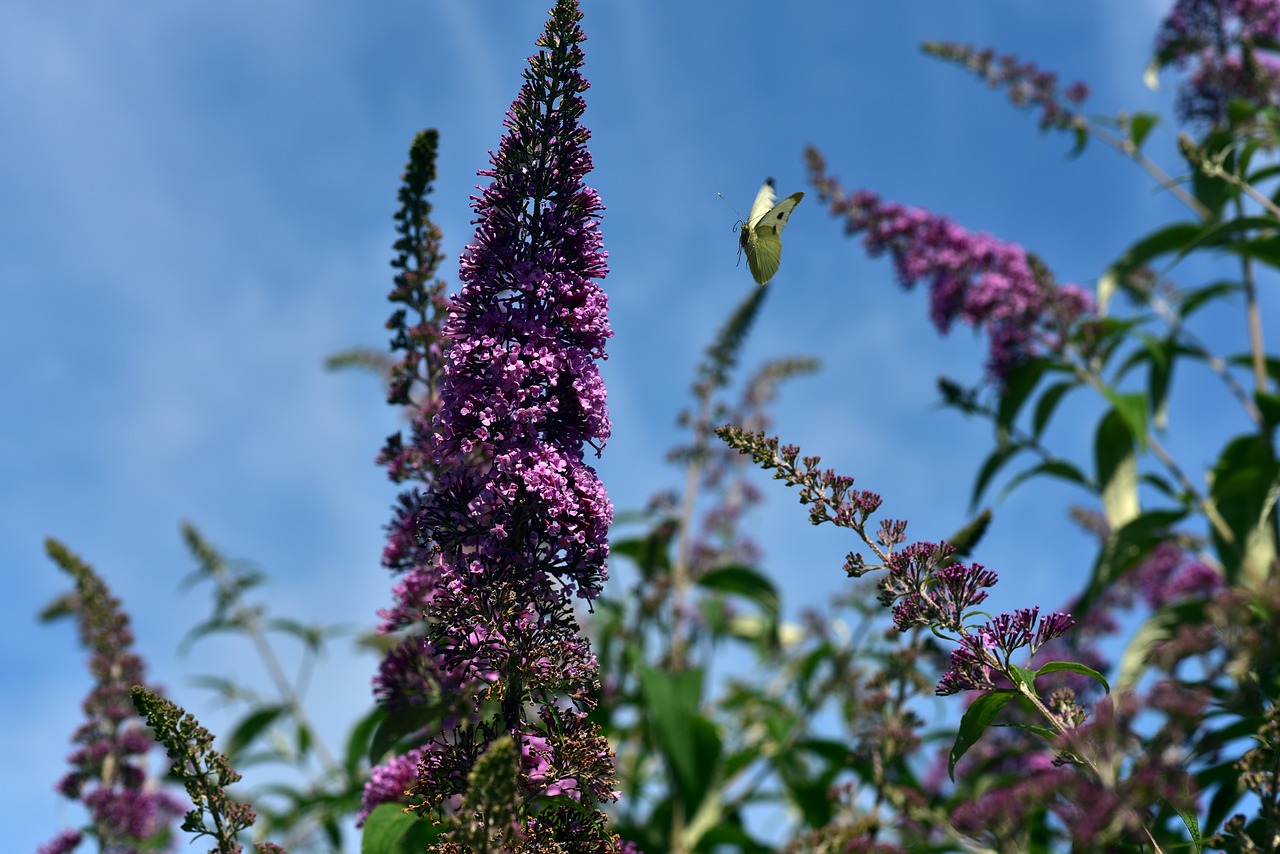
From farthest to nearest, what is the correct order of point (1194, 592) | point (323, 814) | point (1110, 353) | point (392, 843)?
point (1194, 592) < point (1110, 353) < point (323, 814) < point (392, 843)

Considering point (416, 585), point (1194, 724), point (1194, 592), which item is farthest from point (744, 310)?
point (1194, 724)

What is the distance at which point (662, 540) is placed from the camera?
7027mm

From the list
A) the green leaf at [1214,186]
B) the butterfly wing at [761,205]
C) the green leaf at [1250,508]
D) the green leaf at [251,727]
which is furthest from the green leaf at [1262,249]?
the green leaf at [251,727]

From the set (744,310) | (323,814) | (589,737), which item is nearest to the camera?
(589,737)

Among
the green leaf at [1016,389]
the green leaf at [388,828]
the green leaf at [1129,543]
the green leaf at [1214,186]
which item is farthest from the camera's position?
the green leaf at [1016,389]

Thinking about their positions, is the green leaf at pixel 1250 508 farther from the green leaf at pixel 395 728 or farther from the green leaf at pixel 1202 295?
the green leaf at pixel 395 728

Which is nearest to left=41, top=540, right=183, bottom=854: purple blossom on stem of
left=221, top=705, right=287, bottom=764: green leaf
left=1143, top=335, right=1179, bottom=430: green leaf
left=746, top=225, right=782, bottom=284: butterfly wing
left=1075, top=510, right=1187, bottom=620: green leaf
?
Result: left=221, top=705, right=287, bottom=764: green leaf

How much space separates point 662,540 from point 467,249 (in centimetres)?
423

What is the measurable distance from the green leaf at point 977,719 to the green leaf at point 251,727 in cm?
725

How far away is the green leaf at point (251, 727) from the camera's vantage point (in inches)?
333

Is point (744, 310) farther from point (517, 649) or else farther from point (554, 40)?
point (517, 649)

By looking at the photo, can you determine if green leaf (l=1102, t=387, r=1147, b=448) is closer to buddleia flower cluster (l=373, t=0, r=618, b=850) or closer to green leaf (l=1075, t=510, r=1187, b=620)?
green leaf (l=1075, t=510, r=1187, b=620)

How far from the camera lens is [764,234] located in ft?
15.0

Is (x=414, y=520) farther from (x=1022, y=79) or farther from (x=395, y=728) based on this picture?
(x=1022, y=79)
